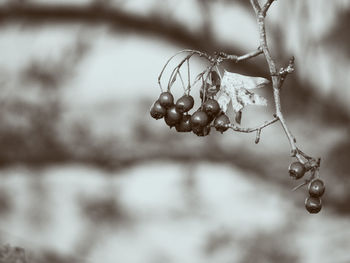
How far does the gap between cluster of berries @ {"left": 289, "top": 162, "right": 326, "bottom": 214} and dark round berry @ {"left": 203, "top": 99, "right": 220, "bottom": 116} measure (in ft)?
0.51

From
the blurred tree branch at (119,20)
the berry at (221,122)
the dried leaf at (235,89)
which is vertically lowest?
the berry at (221,122)

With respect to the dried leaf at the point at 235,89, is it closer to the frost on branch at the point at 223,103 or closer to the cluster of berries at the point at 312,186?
the frost on branch at the point at 223,103

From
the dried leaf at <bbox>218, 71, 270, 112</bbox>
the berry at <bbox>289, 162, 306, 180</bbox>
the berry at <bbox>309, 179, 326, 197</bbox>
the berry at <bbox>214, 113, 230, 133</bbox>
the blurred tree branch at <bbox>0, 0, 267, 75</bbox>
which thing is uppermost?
the blurred tree branch at <bbox>0, 0, 267, 75</bbox>

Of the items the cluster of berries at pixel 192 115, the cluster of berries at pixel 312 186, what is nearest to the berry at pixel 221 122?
the cluster of berries at pixel 192 115

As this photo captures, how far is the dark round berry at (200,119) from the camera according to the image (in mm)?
985

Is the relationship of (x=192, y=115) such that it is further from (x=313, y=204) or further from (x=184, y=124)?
(x=313, y=204)

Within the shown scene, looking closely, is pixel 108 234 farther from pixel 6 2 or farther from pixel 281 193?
pixel 6 2

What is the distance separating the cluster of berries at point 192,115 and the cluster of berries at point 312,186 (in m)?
0.13

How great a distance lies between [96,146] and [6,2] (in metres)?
0.51

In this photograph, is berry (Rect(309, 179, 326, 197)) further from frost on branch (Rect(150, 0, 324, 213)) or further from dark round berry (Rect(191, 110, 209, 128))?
dark round berry (Rect(191, 110, 209, 128))

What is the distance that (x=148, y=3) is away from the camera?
1.68m

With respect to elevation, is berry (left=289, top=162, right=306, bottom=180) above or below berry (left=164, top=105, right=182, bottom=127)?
below

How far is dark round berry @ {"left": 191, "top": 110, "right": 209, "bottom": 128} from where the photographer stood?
3.23 ft

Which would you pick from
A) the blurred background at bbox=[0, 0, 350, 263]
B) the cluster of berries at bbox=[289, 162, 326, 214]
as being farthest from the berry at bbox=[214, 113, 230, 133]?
the blurred background at bbox=[0, 0, 350, 263]
